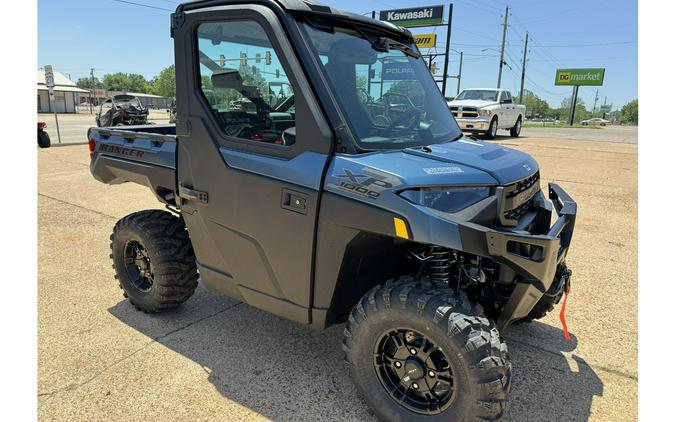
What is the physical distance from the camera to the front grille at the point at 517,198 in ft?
Result: 7.87

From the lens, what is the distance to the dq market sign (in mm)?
60219

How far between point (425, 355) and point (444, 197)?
840 mm

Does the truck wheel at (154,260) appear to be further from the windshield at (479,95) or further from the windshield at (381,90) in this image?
the windshield at (479,95)

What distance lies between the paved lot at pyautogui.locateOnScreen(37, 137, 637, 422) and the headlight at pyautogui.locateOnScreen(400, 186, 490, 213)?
1.31 metres

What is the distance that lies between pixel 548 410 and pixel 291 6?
2759 millimetres

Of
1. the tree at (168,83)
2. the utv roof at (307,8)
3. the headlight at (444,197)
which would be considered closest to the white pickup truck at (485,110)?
the tree at (168,83)

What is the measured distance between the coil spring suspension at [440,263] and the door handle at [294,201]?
2.44 ft

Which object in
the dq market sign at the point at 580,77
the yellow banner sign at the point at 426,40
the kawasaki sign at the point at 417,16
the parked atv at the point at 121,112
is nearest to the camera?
the parked atv at the point at 121,112

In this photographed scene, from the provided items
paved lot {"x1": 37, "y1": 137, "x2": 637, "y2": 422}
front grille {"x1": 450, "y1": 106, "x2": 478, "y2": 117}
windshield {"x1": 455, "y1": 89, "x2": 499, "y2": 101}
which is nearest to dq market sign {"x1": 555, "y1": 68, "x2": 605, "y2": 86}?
windshield {"x1": 455, "y1": 89, "x2": 499, "y2": 101}

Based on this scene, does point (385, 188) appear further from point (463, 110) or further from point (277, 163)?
point (463, 110)

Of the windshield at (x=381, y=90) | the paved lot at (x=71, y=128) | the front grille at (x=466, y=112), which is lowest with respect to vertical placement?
the paved lot at (x=71, y=128)

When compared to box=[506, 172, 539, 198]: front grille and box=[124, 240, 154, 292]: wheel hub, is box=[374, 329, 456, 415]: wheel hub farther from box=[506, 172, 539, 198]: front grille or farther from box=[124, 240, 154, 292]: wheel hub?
box=[124, 240, 154, 292]: wheel hub

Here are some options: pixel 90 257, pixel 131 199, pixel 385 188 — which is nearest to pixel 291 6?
pixel 385 188

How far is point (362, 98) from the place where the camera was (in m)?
2.60
